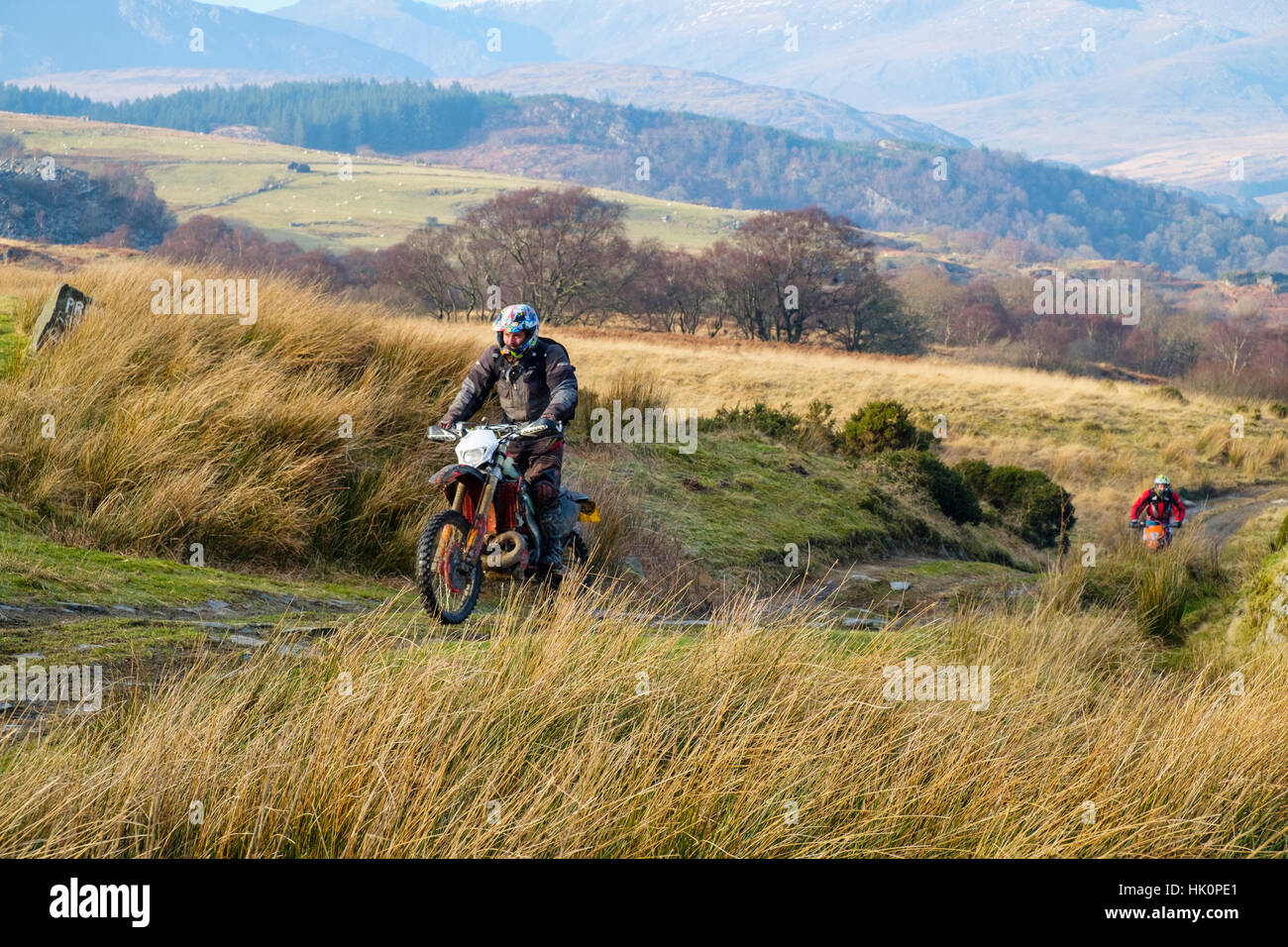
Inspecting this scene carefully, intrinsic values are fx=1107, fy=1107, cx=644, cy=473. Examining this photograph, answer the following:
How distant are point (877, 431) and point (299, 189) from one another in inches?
5707

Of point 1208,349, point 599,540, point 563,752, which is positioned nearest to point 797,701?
point 563,752

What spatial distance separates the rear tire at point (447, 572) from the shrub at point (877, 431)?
12.6 metres

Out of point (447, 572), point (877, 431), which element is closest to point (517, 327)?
point (447, 572)

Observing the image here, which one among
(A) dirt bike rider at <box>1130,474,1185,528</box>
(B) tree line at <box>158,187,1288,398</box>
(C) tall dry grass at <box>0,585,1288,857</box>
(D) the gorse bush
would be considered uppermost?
(B) tree line at <box>158,187,1288,398</box>

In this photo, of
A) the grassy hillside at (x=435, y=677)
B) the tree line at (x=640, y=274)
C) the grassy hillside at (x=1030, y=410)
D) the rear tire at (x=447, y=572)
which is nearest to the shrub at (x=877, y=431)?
the grassy hillside at (x=1030, y=410)

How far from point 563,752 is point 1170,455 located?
2882cm

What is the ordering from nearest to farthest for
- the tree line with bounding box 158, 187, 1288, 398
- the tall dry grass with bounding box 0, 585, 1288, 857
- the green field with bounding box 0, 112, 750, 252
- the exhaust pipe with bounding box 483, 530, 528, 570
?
the tall dry grass with bounding box 0, 585, 1288, 857 → the exhaust pipe with bounding box 483, 530, 528, 570 → the tree line with bounding box 158, 187, 1288, 398 → the green field with bounding box 0, 112, 750, 252

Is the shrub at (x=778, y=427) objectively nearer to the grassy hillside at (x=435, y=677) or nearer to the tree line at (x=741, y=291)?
the grassy hillside at (x=435, y=677)

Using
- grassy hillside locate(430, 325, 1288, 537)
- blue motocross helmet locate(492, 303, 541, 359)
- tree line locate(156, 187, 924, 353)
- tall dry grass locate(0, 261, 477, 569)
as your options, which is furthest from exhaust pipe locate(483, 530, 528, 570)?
tree line locate(156, 187, 924, 353)

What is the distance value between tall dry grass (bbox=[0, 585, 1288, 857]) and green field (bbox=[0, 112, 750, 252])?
105 meters

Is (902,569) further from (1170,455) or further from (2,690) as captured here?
(1170,455)

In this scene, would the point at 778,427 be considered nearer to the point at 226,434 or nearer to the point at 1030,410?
the point at 226,434

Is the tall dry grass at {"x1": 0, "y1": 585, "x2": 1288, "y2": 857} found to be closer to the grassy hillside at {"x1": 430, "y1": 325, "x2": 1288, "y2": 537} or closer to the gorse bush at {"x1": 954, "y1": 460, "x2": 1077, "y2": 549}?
the gorse bush at {"x1": 954, "y1": 460, "x2": 1077, "y2": 549}

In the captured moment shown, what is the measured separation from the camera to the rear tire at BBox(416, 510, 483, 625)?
670 cm
